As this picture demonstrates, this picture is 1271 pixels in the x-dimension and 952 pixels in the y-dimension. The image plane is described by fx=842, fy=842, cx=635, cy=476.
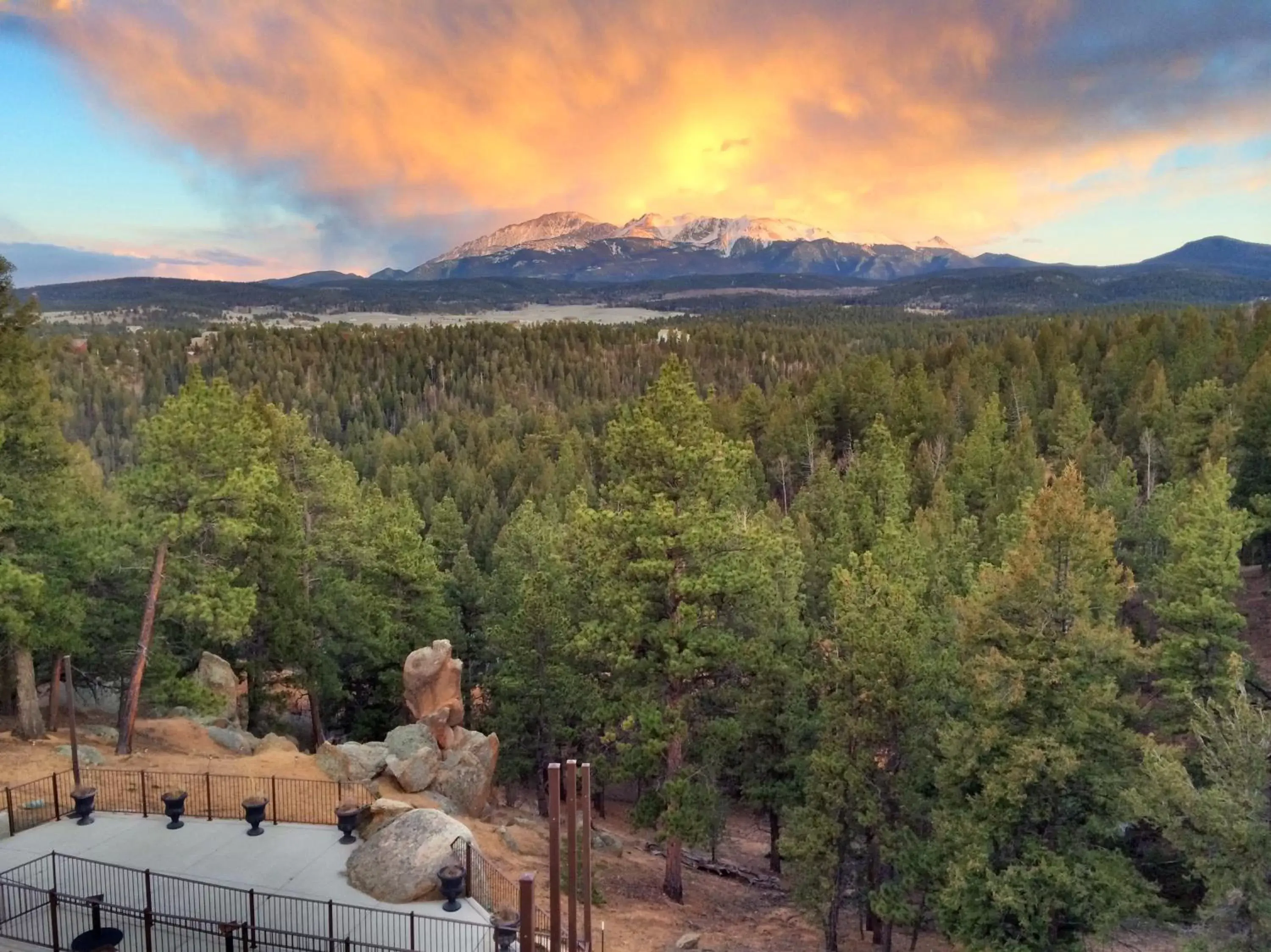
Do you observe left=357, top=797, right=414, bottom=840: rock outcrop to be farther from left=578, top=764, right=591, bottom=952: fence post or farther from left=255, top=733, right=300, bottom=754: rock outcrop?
left=255, top=733, right=300, bottom=754: rock outcrop

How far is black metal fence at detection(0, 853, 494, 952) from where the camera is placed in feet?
48.0

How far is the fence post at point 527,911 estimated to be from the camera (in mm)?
11195

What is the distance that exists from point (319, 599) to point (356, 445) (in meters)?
80.1

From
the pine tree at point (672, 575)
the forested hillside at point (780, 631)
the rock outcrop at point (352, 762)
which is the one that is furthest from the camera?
the rock outcrop at point (352, 762)

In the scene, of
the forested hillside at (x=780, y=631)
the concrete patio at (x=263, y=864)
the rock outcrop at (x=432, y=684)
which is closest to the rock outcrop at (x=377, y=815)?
the concrete patio at (x=263, y=864)

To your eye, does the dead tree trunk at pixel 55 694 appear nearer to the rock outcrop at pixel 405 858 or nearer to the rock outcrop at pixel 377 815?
the rock outcrop at pixel 377 815

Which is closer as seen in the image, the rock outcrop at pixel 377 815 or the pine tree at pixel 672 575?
the rock outcrop at pixel 377 815

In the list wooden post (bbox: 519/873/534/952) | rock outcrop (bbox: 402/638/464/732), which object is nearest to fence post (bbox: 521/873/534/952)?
wooden post (bbox: 519/873/534/952)

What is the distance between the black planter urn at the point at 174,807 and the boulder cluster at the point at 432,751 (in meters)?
4.84

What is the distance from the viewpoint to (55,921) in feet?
47.1

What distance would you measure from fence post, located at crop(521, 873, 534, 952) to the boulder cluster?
15.1m

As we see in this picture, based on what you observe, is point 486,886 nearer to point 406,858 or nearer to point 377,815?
point 406,858

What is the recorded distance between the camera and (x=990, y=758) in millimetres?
20141

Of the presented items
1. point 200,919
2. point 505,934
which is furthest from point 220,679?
point 505,934
